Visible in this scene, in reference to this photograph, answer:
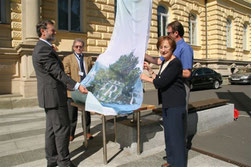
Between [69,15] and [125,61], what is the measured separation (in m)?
9.62

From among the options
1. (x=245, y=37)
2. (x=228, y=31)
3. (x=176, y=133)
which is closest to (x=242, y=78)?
(x=228, y=31)

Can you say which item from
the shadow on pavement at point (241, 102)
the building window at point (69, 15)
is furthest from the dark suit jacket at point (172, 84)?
the building window at point (69, 15)

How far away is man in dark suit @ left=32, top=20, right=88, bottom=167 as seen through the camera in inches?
109

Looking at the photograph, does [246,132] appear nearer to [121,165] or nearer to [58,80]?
[121,165]

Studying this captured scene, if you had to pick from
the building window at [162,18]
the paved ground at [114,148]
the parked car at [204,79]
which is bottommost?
the paved ground at [114,148]

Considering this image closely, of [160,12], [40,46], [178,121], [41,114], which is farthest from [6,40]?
[160,12]

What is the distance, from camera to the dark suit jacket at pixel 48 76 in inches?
109

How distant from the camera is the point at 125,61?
2947 mm

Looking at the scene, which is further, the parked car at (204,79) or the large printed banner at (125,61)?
the parked car at (204,79)

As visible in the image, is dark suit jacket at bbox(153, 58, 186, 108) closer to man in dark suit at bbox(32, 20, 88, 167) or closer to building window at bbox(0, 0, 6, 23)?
man in dark suit at bbox(32, 20, 88, 167)

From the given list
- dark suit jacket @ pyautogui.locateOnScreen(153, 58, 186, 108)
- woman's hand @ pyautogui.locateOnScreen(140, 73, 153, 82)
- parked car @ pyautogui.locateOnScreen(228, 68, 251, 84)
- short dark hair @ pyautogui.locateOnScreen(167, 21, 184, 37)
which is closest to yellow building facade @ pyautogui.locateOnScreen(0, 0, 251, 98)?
parked car @ pyautogui.locateOnScreen(228, 68, 251, 84)

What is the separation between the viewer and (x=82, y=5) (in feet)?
38.4

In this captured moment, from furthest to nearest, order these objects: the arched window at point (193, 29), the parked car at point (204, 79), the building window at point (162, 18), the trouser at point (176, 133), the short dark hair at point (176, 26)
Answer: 1. the arched window at point (193, 29)
2. the building window at point (162, 18)
3. the parked car at point (204, 79)
4. the short dark hair at point (176, 26)
5. the trouser at point (176, 133)

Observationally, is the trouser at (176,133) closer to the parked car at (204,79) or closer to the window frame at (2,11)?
the window frame at (2,11)
